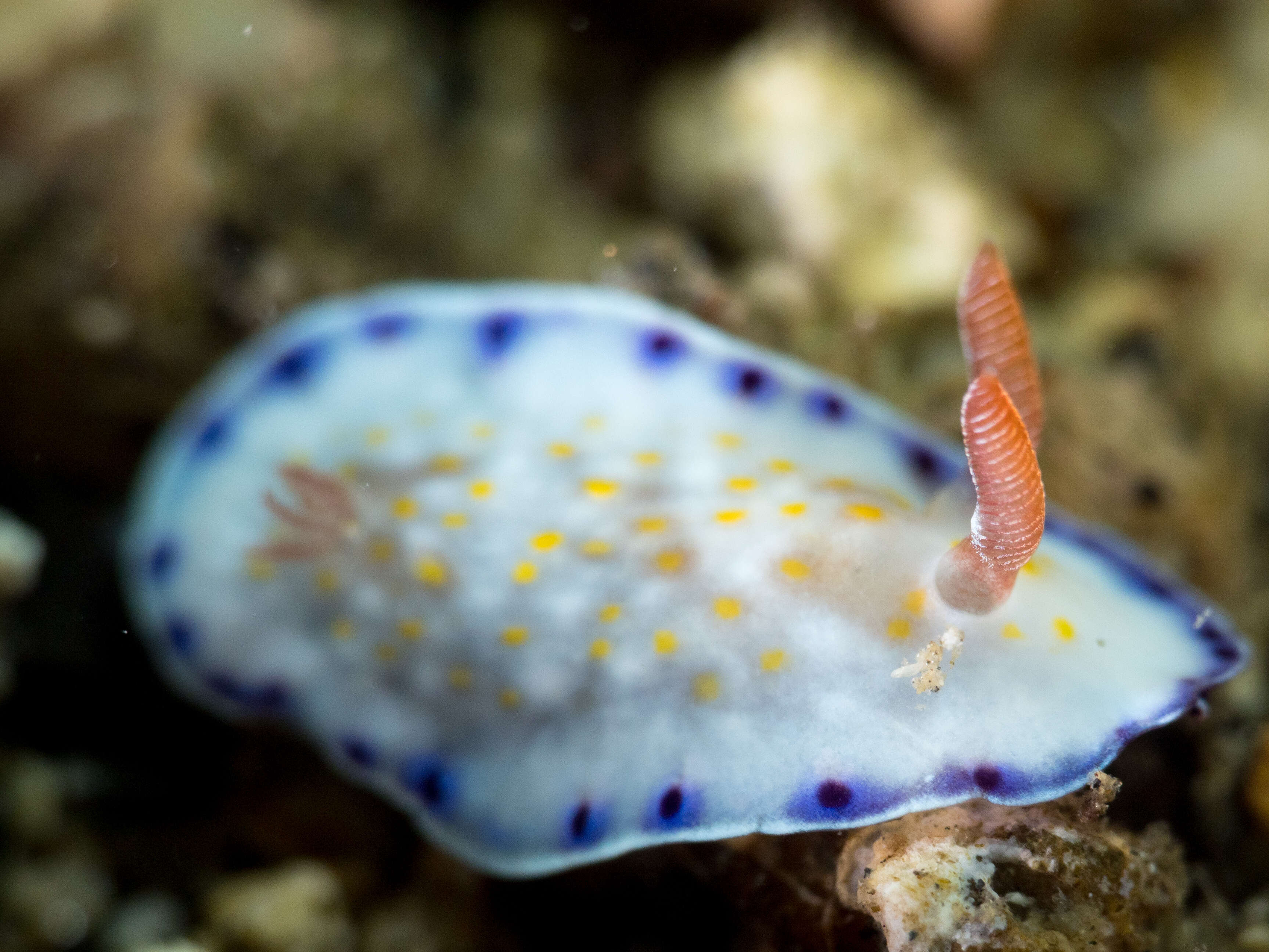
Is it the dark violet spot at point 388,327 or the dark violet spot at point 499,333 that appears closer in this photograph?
the dark violet spot at point 499,333

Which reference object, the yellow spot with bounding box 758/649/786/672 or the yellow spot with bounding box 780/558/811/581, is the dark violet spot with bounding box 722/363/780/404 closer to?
the yellow spot with bounding box 780/558/811/581

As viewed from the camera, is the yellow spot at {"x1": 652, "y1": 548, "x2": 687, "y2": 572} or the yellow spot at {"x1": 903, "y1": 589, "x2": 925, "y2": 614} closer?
the yellow spot at {"x1": 903, "y1": 589, "x2": 925, "y2": 614}

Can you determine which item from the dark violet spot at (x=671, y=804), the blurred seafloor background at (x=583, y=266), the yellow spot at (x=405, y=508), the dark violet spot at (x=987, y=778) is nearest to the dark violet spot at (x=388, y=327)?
the blurred seafloor background at (x=583, y=266)

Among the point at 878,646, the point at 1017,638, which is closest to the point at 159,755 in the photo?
the point at 878,646

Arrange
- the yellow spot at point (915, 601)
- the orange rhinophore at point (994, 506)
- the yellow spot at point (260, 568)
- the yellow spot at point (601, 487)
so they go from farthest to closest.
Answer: the yellow spot at point (260, 568) < the yellow spot at point (601, 487) < the yellow spot at point (915, 601) < the orange rhinophore at point (994, 506)

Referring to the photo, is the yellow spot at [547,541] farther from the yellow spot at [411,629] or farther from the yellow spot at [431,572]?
the yellow spot at [411,629]

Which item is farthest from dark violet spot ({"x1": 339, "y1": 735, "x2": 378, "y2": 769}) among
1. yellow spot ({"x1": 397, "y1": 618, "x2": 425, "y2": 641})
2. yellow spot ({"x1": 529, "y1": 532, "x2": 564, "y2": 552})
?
yellow spot ({"x1": 529, "y1": 532, "x2": 564, "y2": 552})

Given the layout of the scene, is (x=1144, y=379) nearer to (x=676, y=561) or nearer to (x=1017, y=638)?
(x=1017, y=638)
